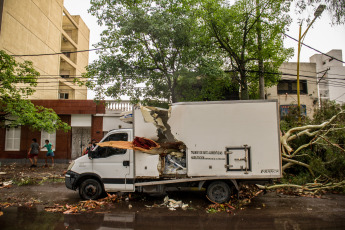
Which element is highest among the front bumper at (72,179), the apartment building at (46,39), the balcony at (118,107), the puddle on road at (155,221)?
the apartment building at (46,39)

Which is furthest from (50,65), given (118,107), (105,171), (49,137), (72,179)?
(105,171)

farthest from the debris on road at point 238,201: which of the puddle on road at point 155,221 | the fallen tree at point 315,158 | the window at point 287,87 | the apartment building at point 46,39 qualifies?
the window at point 287,87

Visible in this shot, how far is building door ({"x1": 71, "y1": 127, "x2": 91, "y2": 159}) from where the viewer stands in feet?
59.3

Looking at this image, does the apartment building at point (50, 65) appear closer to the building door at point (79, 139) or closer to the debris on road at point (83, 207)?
the building door at point (79, 139)

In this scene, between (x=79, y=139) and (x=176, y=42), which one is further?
(x=79, y=139)

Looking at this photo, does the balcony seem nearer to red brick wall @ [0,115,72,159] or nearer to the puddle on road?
red brick wall @ [0,115,72,159]

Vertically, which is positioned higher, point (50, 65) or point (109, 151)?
point (50, 65)

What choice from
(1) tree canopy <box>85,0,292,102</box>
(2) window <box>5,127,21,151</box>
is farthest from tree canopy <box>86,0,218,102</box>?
(2) window <box>5,127,21,151</box>

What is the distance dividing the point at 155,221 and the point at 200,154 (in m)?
2.08

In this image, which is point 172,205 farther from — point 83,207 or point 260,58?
point 260,58

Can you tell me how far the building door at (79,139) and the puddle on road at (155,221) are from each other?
12248mm

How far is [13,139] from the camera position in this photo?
59.1ft

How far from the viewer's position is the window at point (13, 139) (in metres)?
18.0

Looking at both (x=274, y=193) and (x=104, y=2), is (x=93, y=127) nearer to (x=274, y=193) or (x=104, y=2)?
(x=104, y=2)
